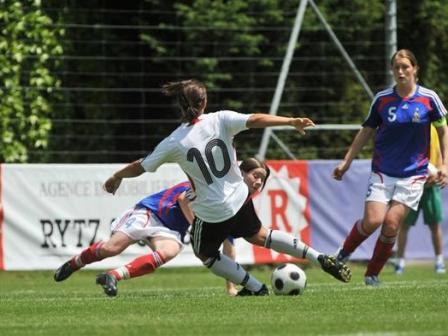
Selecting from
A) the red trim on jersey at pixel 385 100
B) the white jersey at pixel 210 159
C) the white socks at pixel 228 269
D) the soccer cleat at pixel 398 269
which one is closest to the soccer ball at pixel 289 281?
the white socks at pixel 228 269

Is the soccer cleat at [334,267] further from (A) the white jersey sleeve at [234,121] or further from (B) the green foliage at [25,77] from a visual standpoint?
(B) the green foliage at [25,77]

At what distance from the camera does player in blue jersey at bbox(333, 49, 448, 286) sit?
10.2 meters

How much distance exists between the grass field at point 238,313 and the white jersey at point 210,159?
0.72 meters

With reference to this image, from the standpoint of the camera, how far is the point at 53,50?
16.4 m

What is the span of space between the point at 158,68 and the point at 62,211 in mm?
4018

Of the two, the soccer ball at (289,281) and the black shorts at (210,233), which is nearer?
the black shorts at (210,233)

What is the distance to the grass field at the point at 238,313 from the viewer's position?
272 inches

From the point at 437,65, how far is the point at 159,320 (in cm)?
1365

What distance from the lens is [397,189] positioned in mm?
10188

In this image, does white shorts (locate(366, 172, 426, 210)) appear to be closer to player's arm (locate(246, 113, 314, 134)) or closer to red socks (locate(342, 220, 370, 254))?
red socks (locate(342, 220, 370, 254))

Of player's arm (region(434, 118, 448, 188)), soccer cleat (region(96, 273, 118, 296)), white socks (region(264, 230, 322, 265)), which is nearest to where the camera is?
soccer cleat (region(96, 273, 118, 296))

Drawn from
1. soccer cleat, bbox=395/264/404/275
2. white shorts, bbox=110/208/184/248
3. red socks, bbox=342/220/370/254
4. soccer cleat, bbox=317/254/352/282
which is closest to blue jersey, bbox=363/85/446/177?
red socks, bbox=342/220/370/254

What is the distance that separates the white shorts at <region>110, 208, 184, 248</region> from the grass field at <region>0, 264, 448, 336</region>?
1.86 feet

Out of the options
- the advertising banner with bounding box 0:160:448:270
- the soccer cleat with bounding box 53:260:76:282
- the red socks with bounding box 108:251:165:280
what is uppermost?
the red socks with bounding box 108:251:165:280
